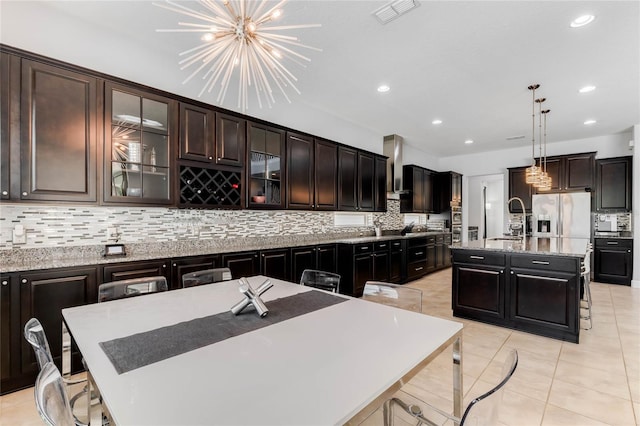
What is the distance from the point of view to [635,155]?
5.45 meters

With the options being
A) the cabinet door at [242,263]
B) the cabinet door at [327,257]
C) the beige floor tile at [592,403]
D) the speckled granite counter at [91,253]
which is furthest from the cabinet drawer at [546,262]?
the cabinet door at [242,263]

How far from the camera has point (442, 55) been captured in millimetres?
3195

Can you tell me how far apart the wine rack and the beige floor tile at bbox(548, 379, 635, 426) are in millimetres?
3353

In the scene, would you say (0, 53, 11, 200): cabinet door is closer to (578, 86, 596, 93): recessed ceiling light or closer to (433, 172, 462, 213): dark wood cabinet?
(578, 86, 596, 93): recessed ceiling light

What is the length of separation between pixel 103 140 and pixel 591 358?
479 cm

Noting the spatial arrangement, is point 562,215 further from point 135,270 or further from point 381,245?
point 135,270

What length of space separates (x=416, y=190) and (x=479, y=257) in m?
3.51

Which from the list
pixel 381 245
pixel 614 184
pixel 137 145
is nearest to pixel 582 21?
pixel 381 245

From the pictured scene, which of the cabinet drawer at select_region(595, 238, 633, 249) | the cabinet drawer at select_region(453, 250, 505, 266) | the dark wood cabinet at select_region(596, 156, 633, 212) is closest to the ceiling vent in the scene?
the cabinet drawer at select_region(453, 250, 505, 266)

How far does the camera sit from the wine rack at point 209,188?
315cm

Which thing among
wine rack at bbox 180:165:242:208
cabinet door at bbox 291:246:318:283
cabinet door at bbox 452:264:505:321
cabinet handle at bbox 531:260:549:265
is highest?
wine rack at bbox 180:165:242:208

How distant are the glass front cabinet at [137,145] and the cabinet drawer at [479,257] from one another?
3387mm

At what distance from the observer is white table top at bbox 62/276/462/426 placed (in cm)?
78

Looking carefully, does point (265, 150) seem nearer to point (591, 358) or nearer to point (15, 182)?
point (15, 182)
